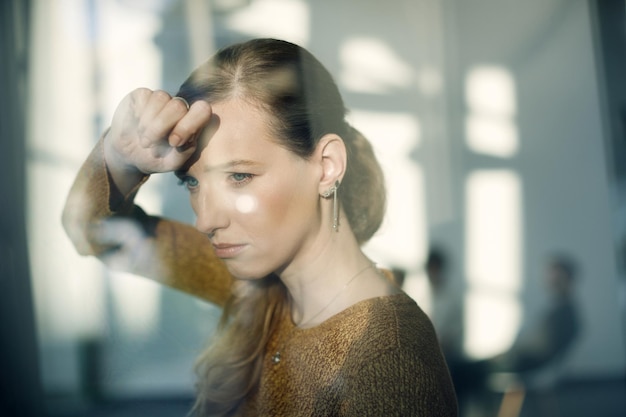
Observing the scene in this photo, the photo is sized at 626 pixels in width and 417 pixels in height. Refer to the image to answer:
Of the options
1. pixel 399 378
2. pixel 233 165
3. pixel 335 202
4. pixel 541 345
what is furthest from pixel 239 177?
pixel 541 345

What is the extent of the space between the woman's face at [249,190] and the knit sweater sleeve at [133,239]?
99 mm

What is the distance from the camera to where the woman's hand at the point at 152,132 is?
1.71 ft

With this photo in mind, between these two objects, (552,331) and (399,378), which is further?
(552,331)

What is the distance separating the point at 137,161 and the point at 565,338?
0.53 m

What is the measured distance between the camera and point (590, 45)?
63 centimetres

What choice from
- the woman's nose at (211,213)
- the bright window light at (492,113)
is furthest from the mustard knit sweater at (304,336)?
the bright window light at (492,113)

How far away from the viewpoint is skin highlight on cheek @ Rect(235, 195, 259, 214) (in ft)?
1.79

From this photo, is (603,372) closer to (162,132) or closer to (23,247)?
(162,132)

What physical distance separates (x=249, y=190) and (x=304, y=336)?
19 centimetres

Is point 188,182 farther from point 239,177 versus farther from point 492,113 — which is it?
point 492,113

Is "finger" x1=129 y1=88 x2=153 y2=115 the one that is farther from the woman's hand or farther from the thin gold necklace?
the thin gold necklace

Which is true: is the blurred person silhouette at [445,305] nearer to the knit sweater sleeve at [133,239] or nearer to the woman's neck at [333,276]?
the woman's neck at [333,276]

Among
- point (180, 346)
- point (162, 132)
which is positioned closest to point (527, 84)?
point (162, 132)

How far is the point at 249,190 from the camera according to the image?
0.54 metres
